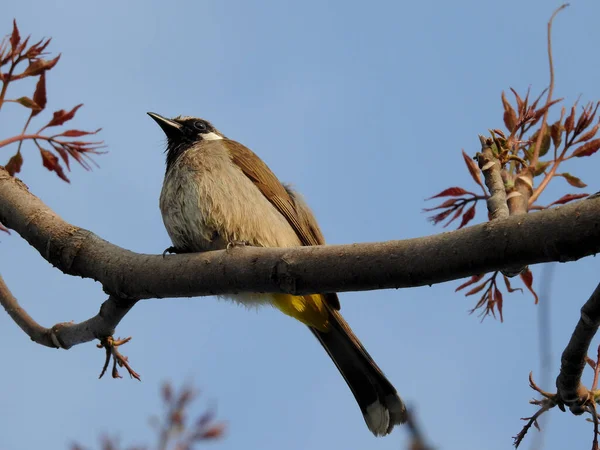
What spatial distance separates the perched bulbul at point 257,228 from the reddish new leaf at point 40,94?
151 cm

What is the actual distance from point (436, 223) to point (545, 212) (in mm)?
1264

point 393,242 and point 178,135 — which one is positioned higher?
point 178,135

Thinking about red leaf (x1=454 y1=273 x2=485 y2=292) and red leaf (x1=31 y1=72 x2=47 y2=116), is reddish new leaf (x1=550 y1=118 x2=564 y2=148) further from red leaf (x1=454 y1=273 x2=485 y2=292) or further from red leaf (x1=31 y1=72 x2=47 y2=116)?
red leaf (x1=31 y1=72 x2=47 y2=116)

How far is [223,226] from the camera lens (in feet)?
18.1

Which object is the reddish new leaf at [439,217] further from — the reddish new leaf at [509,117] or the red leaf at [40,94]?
the red leaf at [40,94]

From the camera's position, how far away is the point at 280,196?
616 cm

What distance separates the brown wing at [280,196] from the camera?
19.7ft

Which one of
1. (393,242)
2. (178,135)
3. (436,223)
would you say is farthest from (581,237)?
(178,135)

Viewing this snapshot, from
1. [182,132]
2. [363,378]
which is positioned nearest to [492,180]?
[363,378]

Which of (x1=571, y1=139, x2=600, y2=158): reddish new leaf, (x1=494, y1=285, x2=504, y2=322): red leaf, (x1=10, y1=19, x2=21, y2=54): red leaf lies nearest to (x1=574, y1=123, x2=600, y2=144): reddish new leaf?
(x1=571, y1=139, x2=600, y2=158): reddish new leaf

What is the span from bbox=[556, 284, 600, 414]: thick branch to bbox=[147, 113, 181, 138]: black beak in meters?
4.65

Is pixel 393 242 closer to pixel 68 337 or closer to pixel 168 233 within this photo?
pixel 68 337

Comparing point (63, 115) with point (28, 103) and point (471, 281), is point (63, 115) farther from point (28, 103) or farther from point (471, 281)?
point (471, 281)

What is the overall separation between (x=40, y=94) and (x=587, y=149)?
301 centimetres
